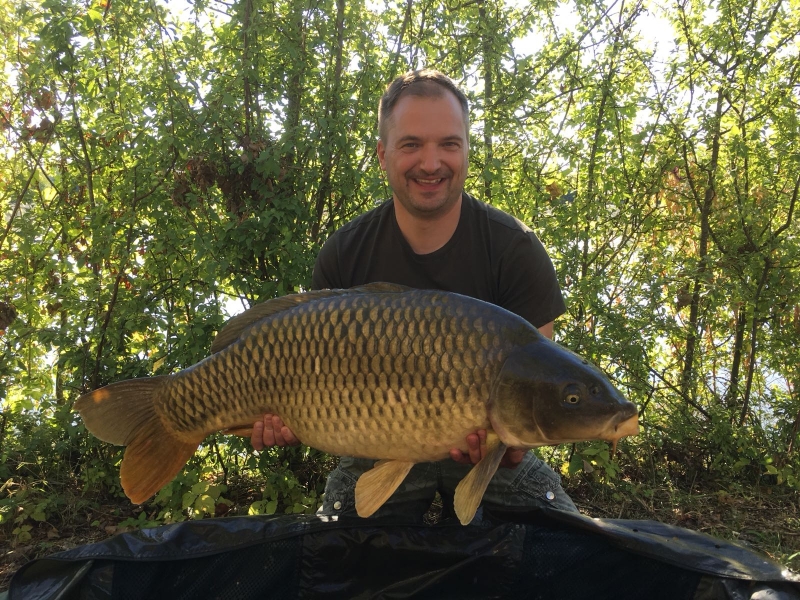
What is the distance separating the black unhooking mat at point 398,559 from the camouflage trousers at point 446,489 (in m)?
0.10

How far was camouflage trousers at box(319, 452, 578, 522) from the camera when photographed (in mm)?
Answer: 1724

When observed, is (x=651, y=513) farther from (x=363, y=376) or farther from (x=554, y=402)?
(x=363, y=376)

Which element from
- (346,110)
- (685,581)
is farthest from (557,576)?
(346,110)

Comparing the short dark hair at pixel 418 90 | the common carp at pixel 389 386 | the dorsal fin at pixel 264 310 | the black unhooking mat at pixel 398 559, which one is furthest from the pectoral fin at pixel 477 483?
the short dark hair at pixel 418 90

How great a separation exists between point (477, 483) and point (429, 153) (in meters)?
0.85

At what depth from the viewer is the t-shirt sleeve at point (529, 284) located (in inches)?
68.3

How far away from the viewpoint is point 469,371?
1279 millimetres

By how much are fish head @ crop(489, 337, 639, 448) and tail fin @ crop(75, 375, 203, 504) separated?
78 centimetres

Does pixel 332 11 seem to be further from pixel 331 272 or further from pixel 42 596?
pixel 42 596

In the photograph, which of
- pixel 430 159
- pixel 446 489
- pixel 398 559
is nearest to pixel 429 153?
pixel 430 159

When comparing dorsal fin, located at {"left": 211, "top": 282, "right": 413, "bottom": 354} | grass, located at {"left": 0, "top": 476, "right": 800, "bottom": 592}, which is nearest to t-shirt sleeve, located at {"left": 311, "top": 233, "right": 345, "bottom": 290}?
dorsal fin, located at {"left": 211, "top": 282, "right": 413, "bottom": 354}

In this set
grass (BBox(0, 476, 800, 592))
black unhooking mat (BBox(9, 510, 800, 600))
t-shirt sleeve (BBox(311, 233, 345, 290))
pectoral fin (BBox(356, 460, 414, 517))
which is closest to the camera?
pectoral fin (BBox(356, 460, 414, 517))

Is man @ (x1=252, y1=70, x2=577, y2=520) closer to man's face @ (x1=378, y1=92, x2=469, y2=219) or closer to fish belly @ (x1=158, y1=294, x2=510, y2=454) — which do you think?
man's face @ (x1=378, y1=92, x2=469, y2=219)

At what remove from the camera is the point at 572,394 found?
1229mm
